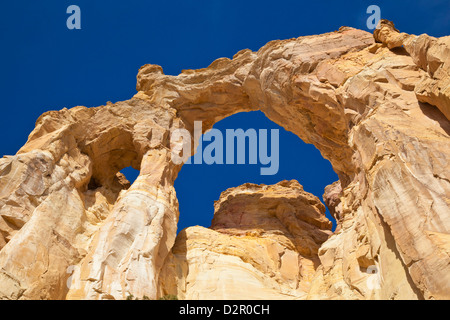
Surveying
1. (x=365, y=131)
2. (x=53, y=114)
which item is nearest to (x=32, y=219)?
(x=53, y=114)

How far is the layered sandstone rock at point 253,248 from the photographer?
1903 cm

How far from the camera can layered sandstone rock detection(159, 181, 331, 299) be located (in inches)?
749

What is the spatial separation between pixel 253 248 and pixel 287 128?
8.11 meters

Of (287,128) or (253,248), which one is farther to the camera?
(287,128)

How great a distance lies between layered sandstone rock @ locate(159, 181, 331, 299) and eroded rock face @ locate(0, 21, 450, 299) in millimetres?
630

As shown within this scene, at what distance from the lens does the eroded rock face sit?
46.9 ft

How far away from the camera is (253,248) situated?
2305 cm

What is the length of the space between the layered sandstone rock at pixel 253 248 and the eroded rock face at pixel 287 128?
630mm

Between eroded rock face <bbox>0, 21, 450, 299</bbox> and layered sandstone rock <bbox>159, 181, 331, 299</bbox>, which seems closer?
eroded rock face <bbox>0, 21, 450, 299</bbox>

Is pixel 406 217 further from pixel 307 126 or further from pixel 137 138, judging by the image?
pixel 137 138

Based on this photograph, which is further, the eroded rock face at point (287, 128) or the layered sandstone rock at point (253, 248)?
the layered sandstone rock at point (253, 248)

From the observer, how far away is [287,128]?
27.7 meters

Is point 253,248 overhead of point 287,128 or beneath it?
beneath
